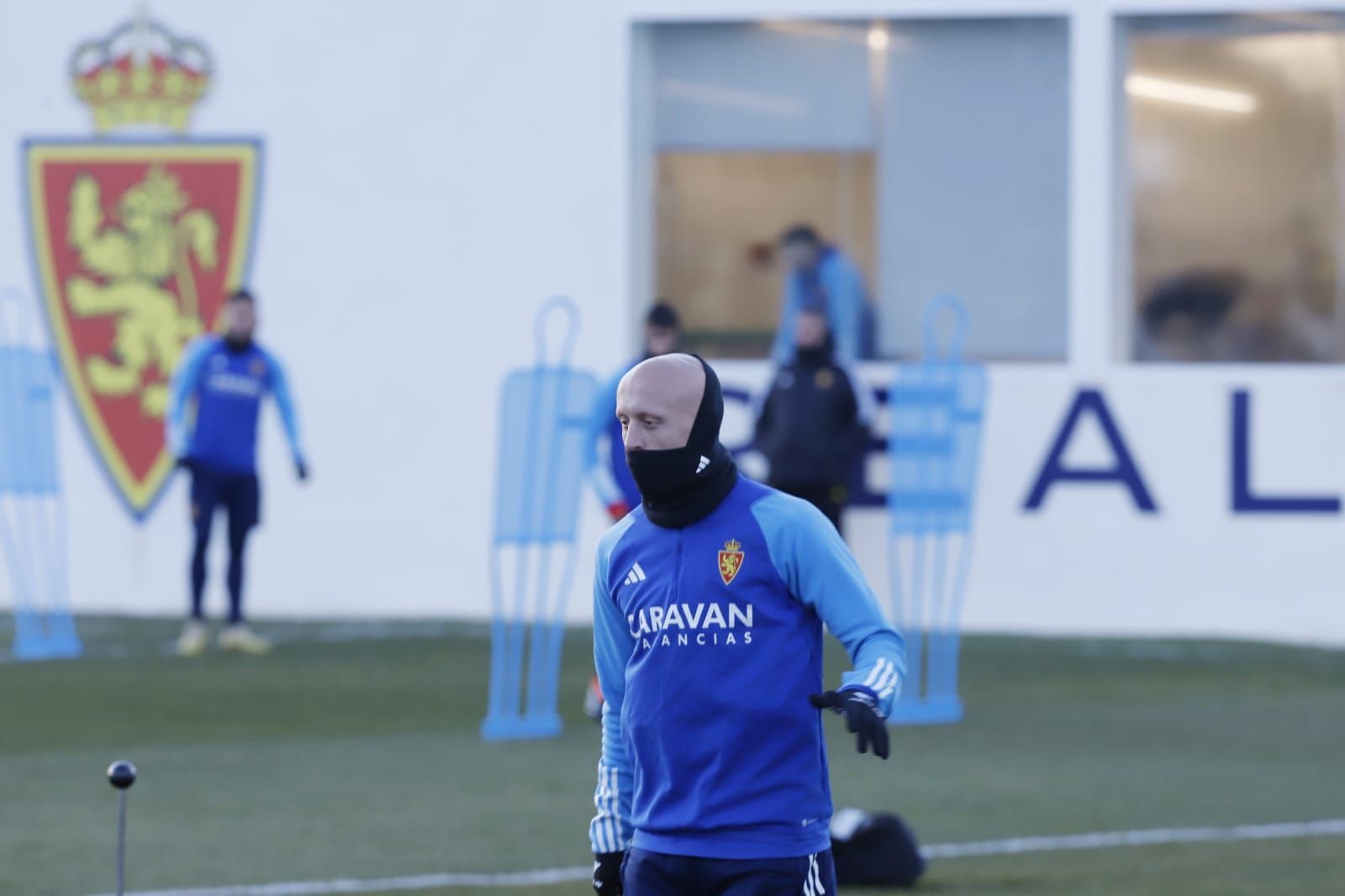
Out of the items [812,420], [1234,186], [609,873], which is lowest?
[609,873]

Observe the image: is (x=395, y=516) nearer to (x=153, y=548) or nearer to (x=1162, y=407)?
(x=153, y=548)

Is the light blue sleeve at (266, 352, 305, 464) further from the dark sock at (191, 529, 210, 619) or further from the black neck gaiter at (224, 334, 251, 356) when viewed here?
the dark sock at (191, 529, 210, 619)

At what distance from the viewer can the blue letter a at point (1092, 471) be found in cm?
1541

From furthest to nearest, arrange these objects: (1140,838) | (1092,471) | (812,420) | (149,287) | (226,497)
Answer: (149,287)
(1092,471)
(226,497)
(812,420)
(1140,838)

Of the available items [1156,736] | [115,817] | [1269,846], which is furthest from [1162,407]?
[115,817]

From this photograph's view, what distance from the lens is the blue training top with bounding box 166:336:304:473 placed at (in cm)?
1436

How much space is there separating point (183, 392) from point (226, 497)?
76cm

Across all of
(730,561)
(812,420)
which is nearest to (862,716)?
(730,561)

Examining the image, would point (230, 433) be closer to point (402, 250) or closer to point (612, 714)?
point (402, 250)

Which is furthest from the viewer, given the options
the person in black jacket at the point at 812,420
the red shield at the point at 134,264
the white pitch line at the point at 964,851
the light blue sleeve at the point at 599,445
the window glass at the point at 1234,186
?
the red shield at the point at 134,264

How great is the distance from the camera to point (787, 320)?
16297 mm

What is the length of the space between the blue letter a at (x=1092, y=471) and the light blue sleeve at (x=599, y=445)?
15.9ft

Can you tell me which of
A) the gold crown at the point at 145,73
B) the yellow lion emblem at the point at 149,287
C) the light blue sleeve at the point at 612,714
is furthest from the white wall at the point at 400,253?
the light blue sleeve at the point at 612,714

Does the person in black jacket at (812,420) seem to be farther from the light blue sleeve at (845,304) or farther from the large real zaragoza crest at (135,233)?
the large real zaragoza crest at (135,233)
